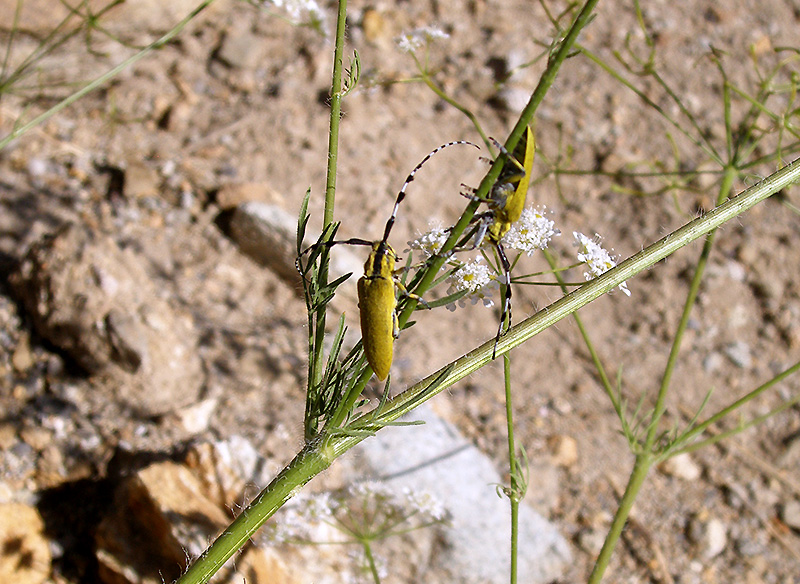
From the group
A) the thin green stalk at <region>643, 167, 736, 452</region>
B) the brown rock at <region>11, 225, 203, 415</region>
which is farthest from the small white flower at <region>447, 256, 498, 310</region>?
the brown rock at <region>11, 225, 203, 415</region>

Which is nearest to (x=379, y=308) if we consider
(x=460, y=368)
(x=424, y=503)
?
(x=460, y=368)

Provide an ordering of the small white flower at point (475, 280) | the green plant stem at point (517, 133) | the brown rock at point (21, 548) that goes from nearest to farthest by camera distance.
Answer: the green plant stem at point (517, 133)
the small white flower at point (475, 280)
the brown rock at point (21, 548)

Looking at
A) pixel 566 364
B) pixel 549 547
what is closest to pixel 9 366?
pixel 549 547

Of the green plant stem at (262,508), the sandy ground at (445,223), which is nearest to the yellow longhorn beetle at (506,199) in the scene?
the green plant stem at (262,508)

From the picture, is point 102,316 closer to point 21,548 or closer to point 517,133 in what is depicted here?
point 21,548

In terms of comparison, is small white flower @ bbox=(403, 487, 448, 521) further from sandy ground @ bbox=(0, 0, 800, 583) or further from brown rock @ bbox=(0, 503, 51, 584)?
brown rock @ bbox=(0, 503, 51, 584)

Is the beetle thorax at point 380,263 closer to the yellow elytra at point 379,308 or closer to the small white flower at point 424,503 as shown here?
the yellow elytra at point 379,308

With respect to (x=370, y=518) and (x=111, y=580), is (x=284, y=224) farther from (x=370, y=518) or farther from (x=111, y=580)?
(x=111, y=580)

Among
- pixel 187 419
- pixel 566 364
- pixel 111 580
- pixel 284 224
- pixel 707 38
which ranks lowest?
pixel 111 580
